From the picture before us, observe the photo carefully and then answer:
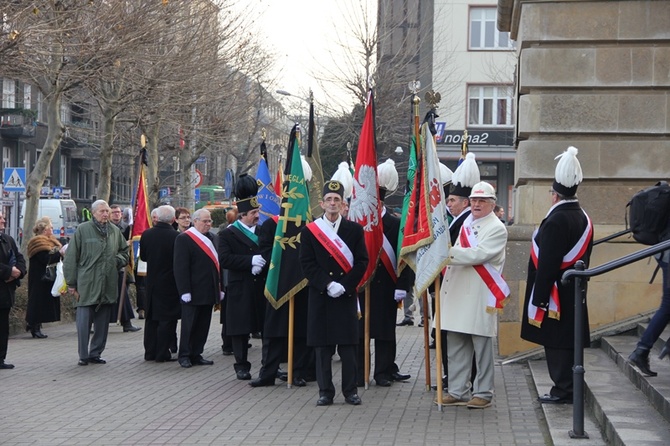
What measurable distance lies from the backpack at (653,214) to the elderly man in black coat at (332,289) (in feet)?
8.12

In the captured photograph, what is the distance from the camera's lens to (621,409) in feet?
28.7

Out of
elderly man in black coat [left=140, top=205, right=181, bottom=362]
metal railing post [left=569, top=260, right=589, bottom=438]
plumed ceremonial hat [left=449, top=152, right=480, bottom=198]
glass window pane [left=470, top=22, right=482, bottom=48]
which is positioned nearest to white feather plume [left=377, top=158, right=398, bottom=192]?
plumed ceremonial hat [left=449, top=152, right=480, bottom=198]

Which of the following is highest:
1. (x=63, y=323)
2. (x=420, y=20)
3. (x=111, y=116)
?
(x=420, y=20)

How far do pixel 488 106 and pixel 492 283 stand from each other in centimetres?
3991

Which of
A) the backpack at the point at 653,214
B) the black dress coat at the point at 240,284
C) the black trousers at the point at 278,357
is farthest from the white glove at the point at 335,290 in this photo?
the backpack at the point at 653,214

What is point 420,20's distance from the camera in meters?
48.2

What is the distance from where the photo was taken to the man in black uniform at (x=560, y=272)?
31.1 ft

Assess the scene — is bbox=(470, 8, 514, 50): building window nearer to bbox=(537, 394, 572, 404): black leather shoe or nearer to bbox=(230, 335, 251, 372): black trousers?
bbox=(230, 335, 251, 372): black trousers

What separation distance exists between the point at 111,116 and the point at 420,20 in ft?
82.3

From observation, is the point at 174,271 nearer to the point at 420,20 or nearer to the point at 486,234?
the point at 486,234

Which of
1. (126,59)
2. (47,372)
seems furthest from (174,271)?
(126,59)

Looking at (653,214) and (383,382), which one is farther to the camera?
(383,382)

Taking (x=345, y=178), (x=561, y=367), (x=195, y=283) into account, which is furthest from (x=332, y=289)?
(x=195, y=283)

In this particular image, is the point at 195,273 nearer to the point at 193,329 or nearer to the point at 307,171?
the point at 193,329
